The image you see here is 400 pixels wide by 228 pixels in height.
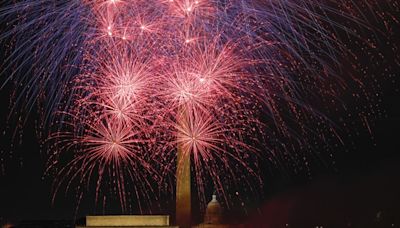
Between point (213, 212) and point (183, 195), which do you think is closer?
point (183, 195)

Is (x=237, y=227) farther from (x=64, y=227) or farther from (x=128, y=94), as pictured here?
(x=128, y=94)

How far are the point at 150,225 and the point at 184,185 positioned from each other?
3054 mm

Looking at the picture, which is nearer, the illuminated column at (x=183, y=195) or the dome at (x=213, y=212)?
the illuminated column at (x=183, y=195)

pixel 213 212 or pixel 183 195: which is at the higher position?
pixel 213 212

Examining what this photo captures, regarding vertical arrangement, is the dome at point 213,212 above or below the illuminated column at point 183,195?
above

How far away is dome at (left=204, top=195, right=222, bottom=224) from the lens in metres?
69.9

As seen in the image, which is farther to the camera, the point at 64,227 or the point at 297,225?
the point at 297,225

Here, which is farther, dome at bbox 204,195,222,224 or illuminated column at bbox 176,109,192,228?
dome at bbox 204,195,222,224

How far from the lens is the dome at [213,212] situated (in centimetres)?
6994

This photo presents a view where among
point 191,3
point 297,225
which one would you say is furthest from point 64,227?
point 297,225

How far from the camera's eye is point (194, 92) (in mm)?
27344

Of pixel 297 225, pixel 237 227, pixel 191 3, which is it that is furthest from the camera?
pixel 297 225

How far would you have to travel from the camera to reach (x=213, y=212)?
71375 mm

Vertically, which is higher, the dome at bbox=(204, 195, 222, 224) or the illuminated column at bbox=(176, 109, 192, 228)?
the dome at bbox=(204, 195, 222, 224)
